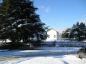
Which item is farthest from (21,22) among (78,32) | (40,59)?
(78,32)

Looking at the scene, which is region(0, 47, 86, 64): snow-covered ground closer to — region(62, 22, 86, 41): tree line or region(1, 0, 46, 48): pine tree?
region(1, 0, 46, 48): pine tree

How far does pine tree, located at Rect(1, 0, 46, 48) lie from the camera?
4231cm

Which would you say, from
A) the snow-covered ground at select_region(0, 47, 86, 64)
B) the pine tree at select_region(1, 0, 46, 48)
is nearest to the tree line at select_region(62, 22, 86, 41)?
the pine tree at select_region(1, 0, 46, 48)

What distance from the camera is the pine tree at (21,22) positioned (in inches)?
1666

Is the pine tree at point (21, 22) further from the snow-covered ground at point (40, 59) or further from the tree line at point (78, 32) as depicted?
the tree line at point (78, 32)

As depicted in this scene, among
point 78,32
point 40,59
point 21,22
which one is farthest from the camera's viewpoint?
point 78,32

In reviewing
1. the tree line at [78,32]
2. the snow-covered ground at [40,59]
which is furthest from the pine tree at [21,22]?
the tree line at [78,32]

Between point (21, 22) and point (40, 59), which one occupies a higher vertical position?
point (21, 22)

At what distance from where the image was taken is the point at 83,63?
17484 millimetres

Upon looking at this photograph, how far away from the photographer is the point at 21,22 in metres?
43.2

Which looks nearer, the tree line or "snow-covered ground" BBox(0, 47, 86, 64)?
"snow-covered ground" BBox(0, 47, 86, 64)

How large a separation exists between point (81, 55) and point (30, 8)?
77.6 ft

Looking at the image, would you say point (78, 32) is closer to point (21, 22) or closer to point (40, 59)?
point (21, 22)

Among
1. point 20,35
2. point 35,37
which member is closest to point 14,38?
point 20,35
